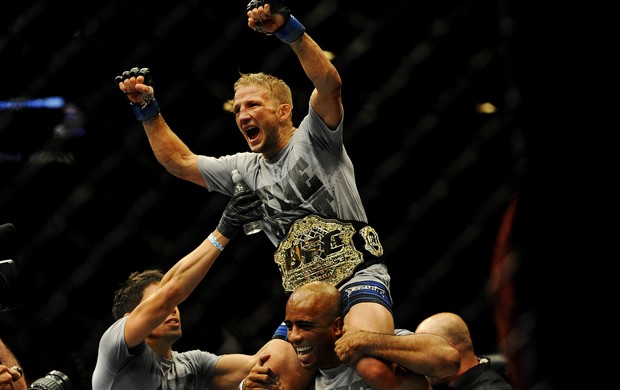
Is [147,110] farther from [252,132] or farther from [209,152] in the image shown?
[209,152]

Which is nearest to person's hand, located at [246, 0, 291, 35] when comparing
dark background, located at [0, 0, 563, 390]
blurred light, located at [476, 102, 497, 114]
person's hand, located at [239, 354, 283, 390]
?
person's hand, located at [239, 354, 283, 390]

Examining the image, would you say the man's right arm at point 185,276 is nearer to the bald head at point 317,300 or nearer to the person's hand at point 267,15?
the bald head at point 317,300

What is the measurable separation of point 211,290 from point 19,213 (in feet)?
3.52

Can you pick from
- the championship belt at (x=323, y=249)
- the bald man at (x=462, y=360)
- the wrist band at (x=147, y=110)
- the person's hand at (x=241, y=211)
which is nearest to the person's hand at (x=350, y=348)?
the championship belt at (x=323, y=249)

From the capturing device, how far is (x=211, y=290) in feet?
13.8

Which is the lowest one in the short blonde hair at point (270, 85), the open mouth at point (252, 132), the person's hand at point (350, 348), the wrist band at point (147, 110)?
the person's hand at point (350, 348)

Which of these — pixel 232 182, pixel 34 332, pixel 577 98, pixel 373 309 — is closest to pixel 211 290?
pixel 34 332

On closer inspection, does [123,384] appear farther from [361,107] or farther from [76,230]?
[361,107]

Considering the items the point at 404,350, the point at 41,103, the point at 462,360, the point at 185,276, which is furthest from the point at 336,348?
the point at 41,103

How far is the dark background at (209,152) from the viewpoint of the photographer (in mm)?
3324

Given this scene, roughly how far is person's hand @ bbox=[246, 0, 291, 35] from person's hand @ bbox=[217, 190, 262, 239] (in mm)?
504

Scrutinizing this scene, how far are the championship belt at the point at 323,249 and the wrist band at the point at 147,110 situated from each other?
0.59 m

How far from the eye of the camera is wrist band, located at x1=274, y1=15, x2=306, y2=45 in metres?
2.15

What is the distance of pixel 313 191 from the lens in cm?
234
